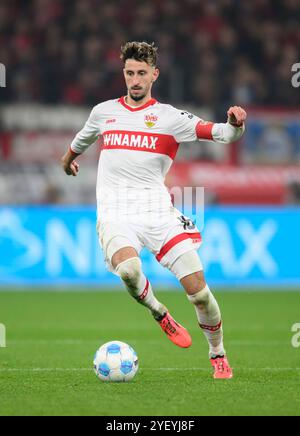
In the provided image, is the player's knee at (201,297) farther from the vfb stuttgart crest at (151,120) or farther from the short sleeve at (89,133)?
the short sleeve at (89,133)

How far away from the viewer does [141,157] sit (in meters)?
7.68

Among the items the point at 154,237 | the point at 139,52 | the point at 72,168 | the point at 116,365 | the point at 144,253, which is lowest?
the point at 116,365

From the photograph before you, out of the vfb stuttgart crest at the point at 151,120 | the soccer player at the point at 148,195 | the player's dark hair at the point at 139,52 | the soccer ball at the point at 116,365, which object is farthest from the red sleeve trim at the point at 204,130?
the soccer ball at the point at 116,365

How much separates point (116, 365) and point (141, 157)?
1578 mm

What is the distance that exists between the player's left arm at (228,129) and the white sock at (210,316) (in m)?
1.12

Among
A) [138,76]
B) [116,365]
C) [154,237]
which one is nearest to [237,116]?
[138,76]

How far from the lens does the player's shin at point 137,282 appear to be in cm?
739

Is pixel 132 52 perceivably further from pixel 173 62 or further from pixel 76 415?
pixel 173 62

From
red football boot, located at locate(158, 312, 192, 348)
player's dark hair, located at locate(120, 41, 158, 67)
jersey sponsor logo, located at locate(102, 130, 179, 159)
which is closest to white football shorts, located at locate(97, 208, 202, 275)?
red football boot, located at locate(158, 312, 192, 348)

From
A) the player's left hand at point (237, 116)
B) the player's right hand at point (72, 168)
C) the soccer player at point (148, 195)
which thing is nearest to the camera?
the player's left hand at point (237, 116)

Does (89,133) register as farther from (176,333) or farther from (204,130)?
(176,333)

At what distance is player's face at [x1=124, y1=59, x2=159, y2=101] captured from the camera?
769cm

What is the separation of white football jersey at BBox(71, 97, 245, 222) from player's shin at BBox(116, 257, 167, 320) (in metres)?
0.49

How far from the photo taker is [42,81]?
1850cm
